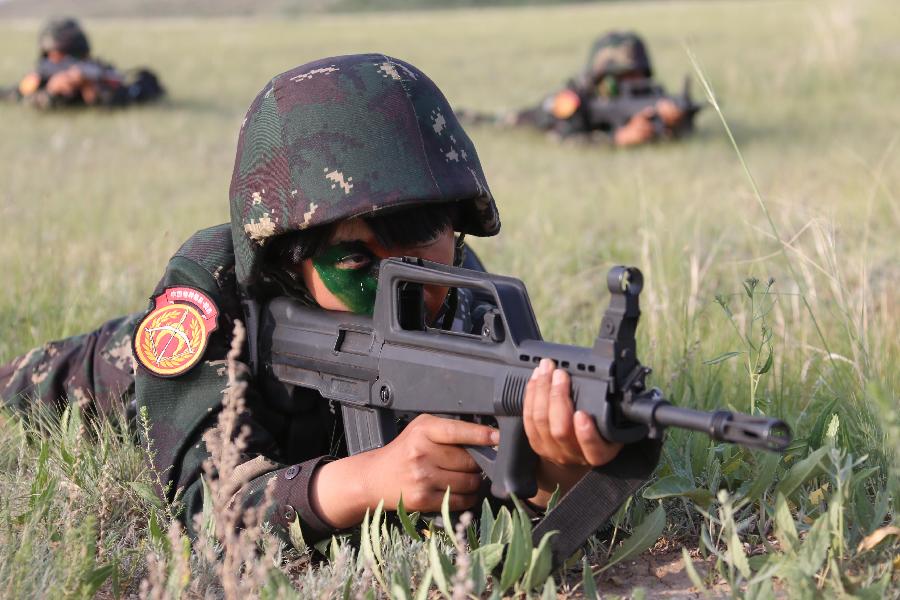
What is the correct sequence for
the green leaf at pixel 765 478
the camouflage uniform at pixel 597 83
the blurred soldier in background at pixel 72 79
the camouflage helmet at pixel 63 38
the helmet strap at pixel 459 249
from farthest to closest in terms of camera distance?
the camouflage helmet at pixel 63 38, the blurred soldier in background at pixel 72 79, the camouflage uniform at pixel 597 83, the helmet strap at pixel 459 249, the green leaf at pixel 765 478

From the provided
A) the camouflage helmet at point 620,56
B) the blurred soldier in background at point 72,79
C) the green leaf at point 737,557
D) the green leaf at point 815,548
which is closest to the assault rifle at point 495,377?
the green leaf at point 737,557

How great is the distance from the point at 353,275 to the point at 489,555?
754 mm

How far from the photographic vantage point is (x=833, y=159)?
846cm

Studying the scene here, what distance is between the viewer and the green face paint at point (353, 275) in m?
2.52

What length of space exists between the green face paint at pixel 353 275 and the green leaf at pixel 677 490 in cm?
78

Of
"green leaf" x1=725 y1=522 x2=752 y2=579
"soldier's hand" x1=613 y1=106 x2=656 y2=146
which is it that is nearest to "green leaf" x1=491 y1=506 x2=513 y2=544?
"green leaf" x1=725 y1=522 x2=752 y2=579

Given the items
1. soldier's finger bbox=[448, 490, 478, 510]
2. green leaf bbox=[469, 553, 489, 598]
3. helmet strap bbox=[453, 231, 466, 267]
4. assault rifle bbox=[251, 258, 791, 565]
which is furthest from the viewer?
helmet strap bbox=[453, 231, 466, 267]

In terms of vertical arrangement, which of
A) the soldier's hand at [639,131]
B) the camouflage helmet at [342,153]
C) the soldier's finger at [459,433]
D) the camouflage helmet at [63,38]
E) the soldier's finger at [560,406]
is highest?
the camouflage helmet at [342,153]

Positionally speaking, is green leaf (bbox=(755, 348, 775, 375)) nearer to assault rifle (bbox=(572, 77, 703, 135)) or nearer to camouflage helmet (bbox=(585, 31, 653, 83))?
assault rifle (bbox=(572, 77, 703, 135))

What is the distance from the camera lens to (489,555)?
218cm

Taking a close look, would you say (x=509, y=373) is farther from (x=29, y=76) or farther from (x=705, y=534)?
(x=29, y=76)

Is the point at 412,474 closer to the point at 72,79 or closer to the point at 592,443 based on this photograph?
the point at 592,443

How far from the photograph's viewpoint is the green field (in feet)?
7.69

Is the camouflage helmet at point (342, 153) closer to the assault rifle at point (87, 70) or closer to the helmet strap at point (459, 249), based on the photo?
the helmet strap at point (459, 249)
